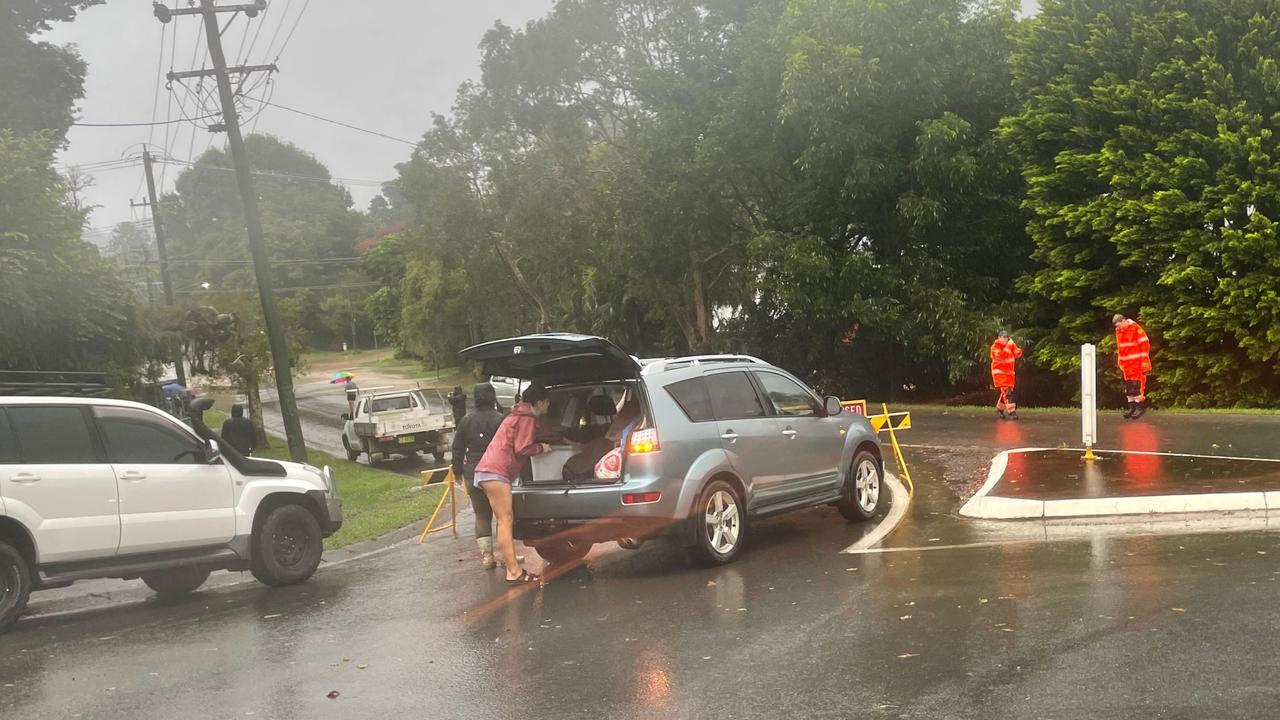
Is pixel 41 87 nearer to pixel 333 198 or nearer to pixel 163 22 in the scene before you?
pixel 163 22

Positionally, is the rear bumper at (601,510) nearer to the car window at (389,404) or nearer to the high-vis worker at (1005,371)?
the high-vis worker at (1005,371)

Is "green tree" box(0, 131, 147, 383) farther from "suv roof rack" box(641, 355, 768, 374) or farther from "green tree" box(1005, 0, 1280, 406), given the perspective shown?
"green tree" box(1005, 0, 1280, 406)

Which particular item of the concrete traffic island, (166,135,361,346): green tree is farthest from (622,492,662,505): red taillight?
(166,135,361,346): green tree

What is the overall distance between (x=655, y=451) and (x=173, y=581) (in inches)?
186

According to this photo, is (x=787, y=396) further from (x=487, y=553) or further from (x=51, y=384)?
(x=51, y=384)

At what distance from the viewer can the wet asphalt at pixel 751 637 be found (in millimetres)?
5785

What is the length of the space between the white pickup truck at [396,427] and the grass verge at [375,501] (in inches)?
25.3

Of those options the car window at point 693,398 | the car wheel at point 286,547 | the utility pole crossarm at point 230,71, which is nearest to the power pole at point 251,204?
the utility pole crossarm at point 230,71

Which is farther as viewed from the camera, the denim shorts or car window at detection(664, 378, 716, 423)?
car window at detection(664, 378, 716, 423)

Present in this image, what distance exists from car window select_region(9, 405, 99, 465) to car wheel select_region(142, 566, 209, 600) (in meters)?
1.64

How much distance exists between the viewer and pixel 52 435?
9.23m

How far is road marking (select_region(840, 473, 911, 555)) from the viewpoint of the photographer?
10227 mm

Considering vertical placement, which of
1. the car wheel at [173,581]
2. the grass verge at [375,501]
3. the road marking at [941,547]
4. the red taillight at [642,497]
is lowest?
the grass verge at [375,501]

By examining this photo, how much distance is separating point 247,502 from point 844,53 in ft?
68.3
